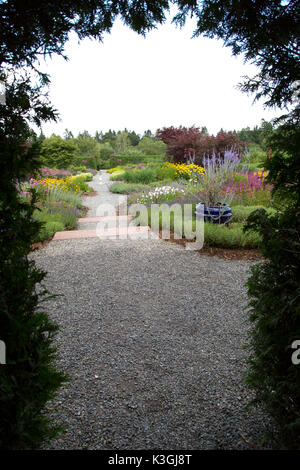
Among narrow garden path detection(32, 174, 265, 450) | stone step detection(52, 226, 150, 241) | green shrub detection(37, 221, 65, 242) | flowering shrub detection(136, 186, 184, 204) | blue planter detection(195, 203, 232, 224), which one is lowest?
narrow garden path detection(32, 174, 265, 450)

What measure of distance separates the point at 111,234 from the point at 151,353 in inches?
145

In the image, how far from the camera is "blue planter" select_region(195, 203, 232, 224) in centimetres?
579

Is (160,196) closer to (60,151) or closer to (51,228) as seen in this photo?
(51,228)

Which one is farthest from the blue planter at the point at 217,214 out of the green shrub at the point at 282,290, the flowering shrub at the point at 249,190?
the green shrub at the point at 282,290

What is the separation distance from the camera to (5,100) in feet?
3.91

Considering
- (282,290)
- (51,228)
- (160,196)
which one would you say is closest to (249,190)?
(160,196)

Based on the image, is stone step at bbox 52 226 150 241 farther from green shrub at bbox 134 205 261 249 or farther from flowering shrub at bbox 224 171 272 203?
flowering shrub at bbox 224 171 272 203

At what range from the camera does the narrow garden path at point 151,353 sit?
5.46 ft

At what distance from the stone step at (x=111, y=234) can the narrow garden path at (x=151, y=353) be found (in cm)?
109

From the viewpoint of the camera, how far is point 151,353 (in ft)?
7.95

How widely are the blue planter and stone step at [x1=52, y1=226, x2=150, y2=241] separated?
1304 mm

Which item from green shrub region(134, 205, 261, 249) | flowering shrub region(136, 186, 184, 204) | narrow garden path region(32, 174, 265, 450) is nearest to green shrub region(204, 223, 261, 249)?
green shrub region(134, 205, 261, 249)
